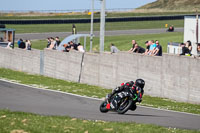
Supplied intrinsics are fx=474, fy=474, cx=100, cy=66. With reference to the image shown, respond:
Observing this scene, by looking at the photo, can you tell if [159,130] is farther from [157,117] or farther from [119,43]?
[119,43]

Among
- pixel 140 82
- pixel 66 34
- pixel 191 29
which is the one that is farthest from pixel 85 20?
pixel 140 82

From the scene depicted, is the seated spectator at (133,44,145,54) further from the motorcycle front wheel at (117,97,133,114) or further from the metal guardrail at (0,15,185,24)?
the metal guardrail at (0,15,185,24)

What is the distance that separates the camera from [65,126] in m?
12.3

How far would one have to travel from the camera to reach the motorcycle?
15.0 m

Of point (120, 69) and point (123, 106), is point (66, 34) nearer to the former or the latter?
point (120, 69)

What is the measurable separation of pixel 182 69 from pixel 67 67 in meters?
9.10

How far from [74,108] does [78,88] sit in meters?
7.40

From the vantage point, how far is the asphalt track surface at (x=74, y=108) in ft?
48.6

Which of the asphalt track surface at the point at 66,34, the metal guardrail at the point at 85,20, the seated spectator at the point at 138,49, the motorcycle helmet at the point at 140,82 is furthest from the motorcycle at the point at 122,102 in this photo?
the metal guardrail at the point at 85,20

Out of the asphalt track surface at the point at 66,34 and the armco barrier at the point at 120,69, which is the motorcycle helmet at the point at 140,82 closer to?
the armco barrier at the point at 120,69

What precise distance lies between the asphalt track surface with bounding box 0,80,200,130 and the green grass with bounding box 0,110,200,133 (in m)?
1.55

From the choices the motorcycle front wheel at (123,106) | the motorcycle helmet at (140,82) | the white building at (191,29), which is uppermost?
the white building at (191,29)

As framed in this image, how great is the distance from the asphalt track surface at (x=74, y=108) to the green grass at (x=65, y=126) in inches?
61.1

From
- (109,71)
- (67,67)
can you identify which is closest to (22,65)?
(67,67)
